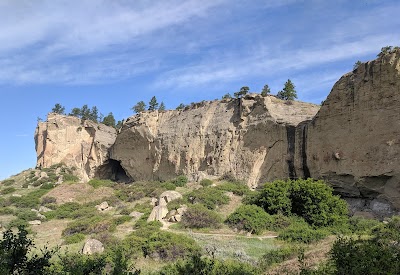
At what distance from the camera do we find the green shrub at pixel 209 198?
28.1m

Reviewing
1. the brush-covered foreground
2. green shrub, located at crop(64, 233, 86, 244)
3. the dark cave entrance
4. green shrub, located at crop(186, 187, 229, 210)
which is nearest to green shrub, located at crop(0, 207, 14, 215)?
the brush-covered foreground

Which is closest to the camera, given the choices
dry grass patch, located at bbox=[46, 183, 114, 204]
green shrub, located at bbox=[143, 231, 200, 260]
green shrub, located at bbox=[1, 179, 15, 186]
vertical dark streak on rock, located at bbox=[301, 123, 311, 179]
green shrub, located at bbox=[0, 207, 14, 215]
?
green shrub, located at bbox=[143, 231, 200, 260]

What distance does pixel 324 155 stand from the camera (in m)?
28.3

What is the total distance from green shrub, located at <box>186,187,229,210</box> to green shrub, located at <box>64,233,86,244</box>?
9020 millimetres

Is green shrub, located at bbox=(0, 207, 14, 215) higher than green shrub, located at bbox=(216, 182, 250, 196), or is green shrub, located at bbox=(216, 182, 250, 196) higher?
green shrub, located at bbox=(216, 182, 250, 196)

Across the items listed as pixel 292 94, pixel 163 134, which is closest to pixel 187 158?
pixel 163 134

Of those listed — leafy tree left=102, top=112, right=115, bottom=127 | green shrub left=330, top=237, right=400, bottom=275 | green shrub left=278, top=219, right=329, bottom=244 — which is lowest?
green shrub left=278, top=219, right=329, bottom=244

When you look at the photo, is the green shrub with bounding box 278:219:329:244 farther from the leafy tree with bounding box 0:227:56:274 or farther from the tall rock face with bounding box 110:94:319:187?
the leafy tree with bounding box 0:227:56:274

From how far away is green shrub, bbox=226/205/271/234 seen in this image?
74.2 ft

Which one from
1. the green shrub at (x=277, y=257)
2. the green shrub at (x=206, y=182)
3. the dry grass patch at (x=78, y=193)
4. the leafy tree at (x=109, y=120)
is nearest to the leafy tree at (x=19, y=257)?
the green shrub at (x=277, y=257)

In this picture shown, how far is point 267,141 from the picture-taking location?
114 ft

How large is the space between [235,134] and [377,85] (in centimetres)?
1576

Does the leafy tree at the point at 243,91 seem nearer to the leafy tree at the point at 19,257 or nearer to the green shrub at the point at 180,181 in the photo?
the green shrub at the point at 180,181

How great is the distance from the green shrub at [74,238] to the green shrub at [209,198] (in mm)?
9020
